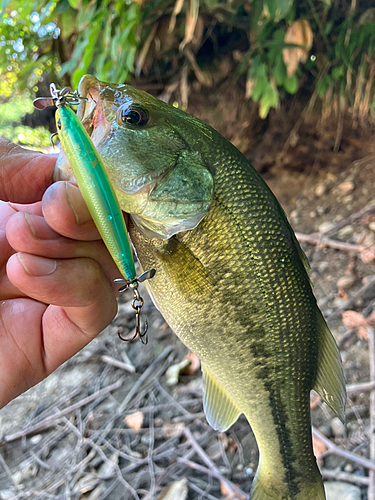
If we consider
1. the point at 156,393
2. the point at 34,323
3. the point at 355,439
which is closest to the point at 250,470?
the point at 355,439

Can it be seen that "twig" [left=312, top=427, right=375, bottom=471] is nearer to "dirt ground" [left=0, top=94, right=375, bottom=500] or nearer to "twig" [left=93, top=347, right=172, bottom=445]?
"dirt ground" [left=0, top=94, right=375, bottom=500]

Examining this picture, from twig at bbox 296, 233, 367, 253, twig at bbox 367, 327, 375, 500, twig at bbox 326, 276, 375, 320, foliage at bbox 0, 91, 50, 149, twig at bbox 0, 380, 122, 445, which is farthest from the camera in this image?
foliage at bbox 0, 91, 50, 149

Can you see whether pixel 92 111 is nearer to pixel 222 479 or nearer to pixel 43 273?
pixel 43 273

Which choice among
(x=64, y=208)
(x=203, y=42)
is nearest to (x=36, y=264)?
(x=64, y=208)

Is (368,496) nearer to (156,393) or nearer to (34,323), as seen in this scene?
(156,393)

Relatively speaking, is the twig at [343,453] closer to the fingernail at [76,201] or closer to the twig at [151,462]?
the twig at [151,462]

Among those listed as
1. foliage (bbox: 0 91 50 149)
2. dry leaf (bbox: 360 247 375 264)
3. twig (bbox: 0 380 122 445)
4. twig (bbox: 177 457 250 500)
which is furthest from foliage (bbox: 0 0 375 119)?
twig (bbox: 177 457 250 500)

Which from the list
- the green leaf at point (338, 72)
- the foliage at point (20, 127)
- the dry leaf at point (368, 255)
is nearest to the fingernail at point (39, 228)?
the dry leaf at point (368, 255)
